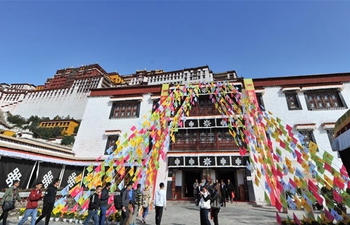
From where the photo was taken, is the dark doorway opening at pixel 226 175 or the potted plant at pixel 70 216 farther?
the dark doorway opening at pixel 226 175

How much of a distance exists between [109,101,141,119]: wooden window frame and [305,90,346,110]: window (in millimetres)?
15138

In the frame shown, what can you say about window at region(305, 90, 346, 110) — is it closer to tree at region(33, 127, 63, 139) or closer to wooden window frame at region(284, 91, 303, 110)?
wooden window frame at region(284, 91, 303, 110)

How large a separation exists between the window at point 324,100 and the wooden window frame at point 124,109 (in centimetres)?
1514

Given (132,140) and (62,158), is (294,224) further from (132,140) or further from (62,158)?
(62,158)

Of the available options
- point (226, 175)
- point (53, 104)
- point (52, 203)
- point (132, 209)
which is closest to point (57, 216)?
point (52, 203)

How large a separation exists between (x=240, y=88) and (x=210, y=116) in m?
4.11

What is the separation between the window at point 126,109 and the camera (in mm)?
17859

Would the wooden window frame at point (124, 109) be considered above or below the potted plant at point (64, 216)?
above

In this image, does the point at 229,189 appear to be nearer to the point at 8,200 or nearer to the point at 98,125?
the point at 8,200

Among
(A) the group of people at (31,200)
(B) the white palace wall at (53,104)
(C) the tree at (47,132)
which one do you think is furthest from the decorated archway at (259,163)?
(B) the white palace wall at (53,104)

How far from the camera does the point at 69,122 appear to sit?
1785 inches

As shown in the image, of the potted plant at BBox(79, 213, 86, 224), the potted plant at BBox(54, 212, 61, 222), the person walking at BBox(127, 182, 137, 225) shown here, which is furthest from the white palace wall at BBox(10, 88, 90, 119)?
the person walking at BBox(127, 182, 137, 225)

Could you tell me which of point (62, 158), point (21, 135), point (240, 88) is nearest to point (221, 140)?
point (240, 88)

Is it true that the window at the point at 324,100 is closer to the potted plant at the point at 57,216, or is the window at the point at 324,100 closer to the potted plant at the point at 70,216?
the potted plant at the point at 70,216
